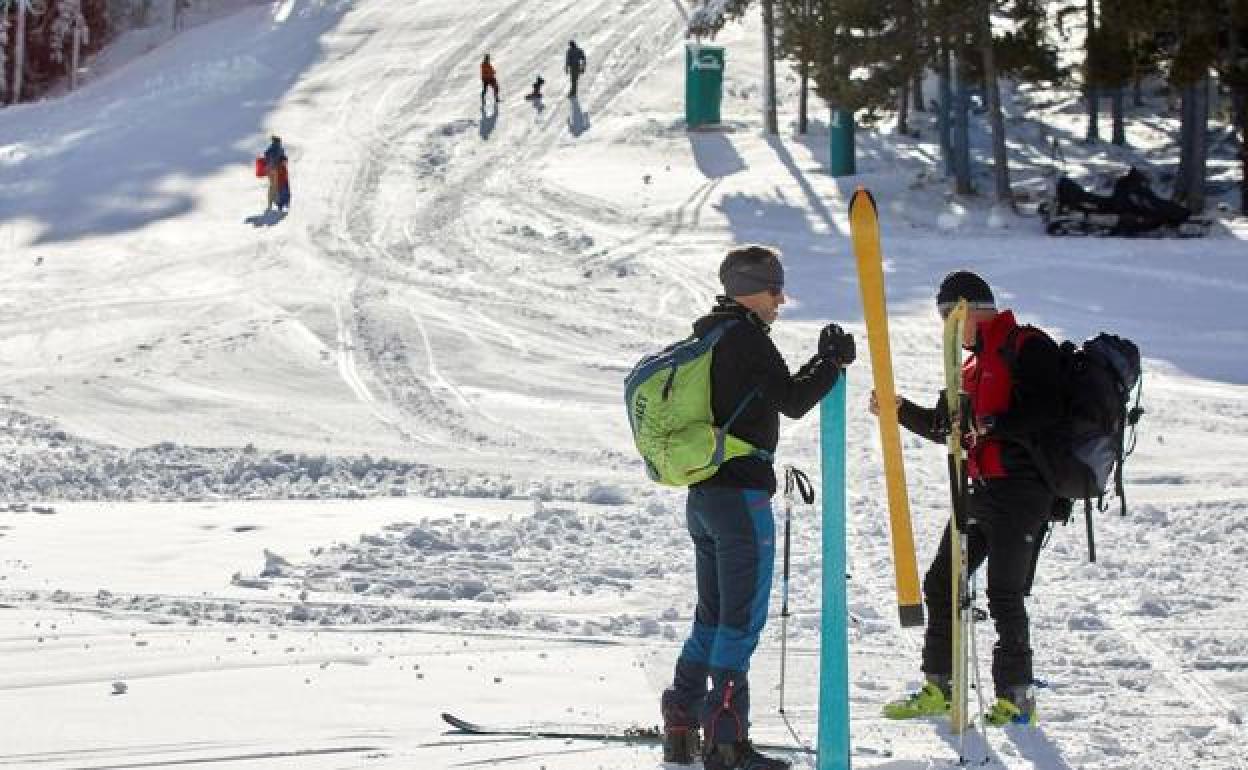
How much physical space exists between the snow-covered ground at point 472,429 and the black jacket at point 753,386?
1164mm

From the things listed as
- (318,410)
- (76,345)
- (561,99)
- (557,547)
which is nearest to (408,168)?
(561,99)

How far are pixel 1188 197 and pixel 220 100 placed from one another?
23.7 m

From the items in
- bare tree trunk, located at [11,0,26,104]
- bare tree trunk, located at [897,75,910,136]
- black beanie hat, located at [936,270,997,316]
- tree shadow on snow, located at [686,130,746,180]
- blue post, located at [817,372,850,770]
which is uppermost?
bare tree trunk, located at [11,0,26,104]

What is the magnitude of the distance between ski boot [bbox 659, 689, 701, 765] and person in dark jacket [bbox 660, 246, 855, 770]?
0.05ft

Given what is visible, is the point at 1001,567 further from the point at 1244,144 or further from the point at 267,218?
the point at 267,218

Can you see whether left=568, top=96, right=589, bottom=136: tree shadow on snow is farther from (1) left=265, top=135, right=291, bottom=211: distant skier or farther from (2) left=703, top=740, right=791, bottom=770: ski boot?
(2) left=703, top=740, right=791, bottom=770: ski boot

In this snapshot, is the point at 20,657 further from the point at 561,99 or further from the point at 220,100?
the point at 220,100

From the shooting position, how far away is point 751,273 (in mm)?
5465

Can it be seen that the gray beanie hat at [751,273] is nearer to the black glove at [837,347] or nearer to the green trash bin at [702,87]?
the black glove at [837,347]

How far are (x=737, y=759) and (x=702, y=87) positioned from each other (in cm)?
2933

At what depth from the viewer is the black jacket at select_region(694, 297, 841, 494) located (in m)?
5.30

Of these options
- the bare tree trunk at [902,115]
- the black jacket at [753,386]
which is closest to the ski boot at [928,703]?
the black jacket at [753,386]

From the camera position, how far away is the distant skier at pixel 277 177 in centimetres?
2822

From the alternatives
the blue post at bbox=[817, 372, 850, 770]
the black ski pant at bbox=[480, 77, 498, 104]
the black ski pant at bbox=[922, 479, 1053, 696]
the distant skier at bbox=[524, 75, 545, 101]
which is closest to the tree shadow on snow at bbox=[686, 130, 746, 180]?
the distant skier at bbox=[524, 75, 545, 101]
